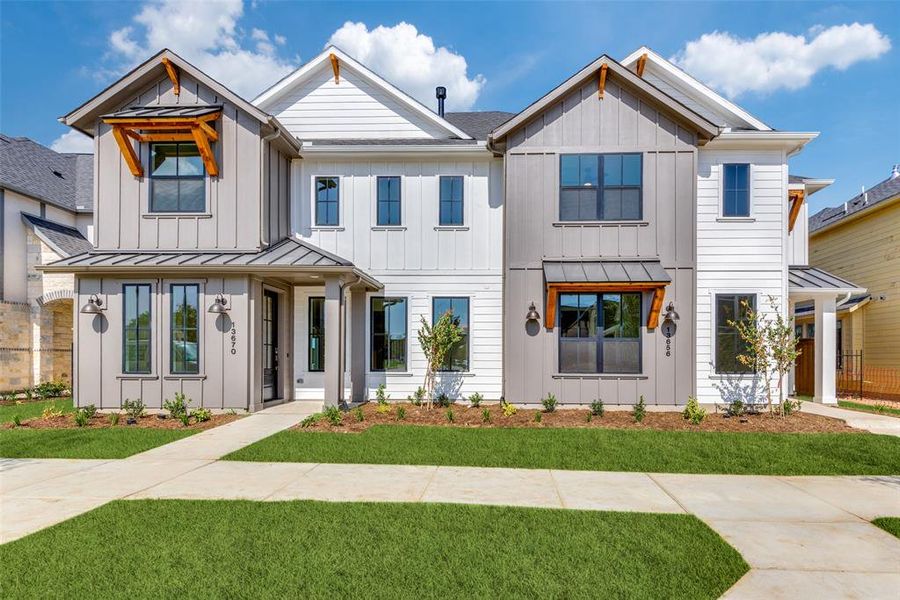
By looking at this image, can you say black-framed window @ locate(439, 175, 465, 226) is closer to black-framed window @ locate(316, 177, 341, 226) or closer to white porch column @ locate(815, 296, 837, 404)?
black-framed window @ locate(316, 177, 341, 226)

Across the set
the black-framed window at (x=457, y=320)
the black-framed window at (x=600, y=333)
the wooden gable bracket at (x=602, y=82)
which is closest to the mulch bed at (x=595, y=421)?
the black-framed window at (x=600, y=333)

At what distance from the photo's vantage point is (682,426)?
30.7 ft

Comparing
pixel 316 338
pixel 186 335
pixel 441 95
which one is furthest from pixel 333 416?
pixel 441 95

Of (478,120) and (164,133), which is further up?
(478,120)

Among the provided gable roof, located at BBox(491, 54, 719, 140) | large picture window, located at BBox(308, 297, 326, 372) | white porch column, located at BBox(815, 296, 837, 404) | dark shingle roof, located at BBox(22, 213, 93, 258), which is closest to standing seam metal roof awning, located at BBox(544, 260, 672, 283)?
gable roof, located at BBox(491, 54, 719, 140)

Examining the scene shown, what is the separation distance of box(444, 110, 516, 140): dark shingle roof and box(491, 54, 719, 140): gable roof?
328 cm

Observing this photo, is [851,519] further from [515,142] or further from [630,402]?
[515,142]

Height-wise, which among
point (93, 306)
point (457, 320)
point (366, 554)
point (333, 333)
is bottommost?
point (366, 554)

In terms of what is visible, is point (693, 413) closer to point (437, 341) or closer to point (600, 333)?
point (600, 333)

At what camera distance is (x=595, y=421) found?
9711 mm

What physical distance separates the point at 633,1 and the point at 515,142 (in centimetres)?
449

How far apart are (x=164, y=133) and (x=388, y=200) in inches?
196

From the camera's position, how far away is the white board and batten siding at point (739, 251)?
37.3 feet

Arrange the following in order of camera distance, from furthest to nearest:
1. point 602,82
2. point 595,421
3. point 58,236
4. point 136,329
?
point 58,236 → point 602,82 → point 136,329 → point 595,421
